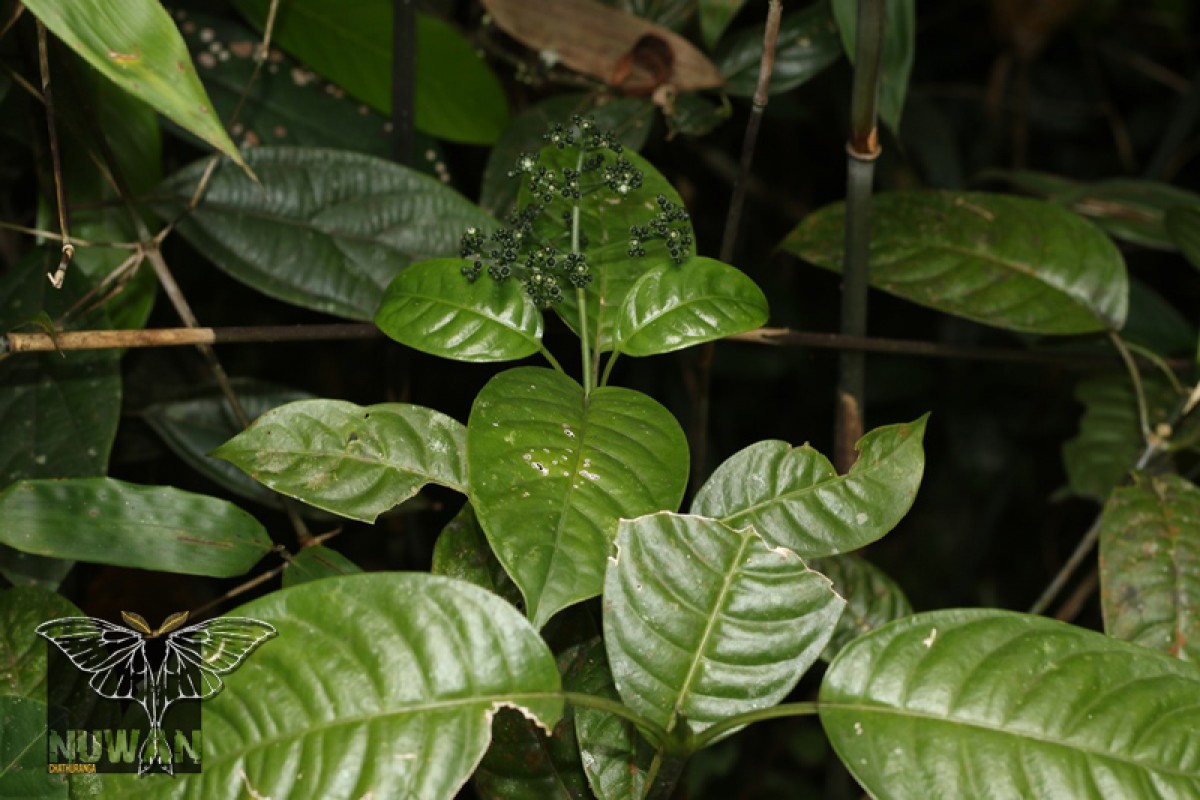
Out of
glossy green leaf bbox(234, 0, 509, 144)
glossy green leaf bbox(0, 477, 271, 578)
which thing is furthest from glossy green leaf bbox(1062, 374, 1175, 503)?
glossy green leaf bbox(0, 477, 271, 578)

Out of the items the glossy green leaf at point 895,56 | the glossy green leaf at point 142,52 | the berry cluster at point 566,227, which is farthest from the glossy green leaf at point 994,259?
the glossy green leaf at point 142,52

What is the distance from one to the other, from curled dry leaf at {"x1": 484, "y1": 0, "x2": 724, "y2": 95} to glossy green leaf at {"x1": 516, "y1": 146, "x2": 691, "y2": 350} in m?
0.37

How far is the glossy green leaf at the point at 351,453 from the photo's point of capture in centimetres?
74

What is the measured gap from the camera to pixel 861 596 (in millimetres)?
1015

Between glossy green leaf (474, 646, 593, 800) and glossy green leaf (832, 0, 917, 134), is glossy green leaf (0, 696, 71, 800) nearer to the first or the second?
glossy green leaf (474, 646, 593, 800)

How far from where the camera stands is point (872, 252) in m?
1.12

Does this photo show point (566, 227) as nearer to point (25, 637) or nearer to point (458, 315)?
point (458, 315)

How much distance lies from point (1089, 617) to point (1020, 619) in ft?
4.11

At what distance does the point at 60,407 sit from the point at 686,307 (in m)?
0.57

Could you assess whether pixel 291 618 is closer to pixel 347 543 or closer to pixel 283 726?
pixel 283 726

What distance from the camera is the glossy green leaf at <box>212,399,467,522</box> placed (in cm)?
74

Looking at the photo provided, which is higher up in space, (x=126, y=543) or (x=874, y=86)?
(x=874, y=86)

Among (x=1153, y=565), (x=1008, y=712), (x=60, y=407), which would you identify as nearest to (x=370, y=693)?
(x=1008, y=712)

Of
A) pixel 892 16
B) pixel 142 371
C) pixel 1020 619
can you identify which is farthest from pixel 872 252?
pixel 142 371
